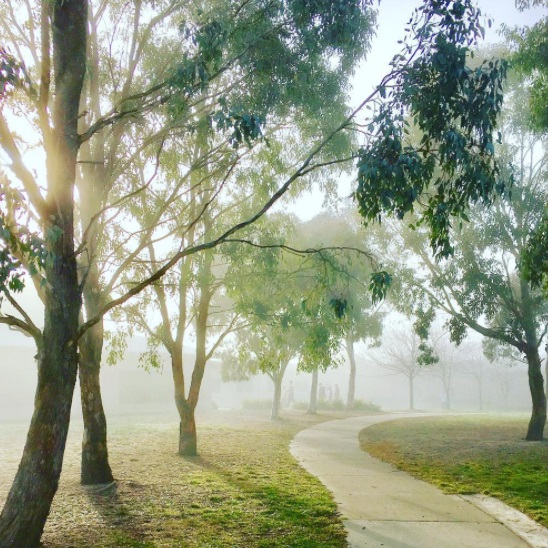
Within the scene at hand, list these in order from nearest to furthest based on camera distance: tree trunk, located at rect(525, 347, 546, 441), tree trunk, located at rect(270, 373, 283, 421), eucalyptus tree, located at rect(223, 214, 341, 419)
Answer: eucalyptus tree, located at rect(223, 214, 341, 419) < tree trunk, located at rect(525, 347, 546, 441) < tree trunk, located at rect(270, 373, 283, 421)

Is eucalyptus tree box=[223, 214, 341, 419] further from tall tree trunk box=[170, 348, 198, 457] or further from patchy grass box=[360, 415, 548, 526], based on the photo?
patchy grass box=[360, 415, 548, 526]

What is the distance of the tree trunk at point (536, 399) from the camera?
Result: 1525cm

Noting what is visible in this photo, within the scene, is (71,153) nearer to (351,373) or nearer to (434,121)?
(434,121)

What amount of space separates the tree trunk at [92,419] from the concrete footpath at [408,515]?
146 inches

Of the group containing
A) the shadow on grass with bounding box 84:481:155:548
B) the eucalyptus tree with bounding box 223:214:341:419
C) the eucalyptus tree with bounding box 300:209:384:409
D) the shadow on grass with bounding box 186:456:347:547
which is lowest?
the shadow on grass with bounding box 84:481:155:548

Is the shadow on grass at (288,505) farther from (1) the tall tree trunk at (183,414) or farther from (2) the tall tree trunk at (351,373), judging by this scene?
(2) the tall tree trunk at (351,373)

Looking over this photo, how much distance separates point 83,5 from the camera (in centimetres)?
612

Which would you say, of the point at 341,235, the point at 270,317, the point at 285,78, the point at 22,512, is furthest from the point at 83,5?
the point at 341,235

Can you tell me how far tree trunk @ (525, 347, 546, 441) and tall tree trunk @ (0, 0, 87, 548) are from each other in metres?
14.0

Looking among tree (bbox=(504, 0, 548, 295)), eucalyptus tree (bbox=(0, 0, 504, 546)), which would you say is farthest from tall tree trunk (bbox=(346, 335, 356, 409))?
eucalyptus tree (bbox=(0, 0, 504, 546))

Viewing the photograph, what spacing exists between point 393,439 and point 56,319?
12830 millimetres

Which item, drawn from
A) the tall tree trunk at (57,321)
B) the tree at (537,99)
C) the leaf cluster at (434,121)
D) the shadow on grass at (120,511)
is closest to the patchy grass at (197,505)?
the shadow on grass at (120,511)

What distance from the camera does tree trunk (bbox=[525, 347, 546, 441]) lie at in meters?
15.2

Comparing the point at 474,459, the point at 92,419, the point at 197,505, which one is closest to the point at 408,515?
the point at 197,505
